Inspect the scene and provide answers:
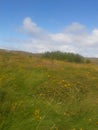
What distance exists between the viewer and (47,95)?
394 inches

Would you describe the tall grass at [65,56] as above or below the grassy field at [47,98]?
above

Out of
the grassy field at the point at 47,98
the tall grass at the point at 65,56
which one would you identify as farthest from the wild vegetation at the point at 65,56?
the grassy field at the point at 47,98

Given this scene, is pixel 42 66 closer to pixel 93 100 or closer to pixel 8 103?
pixel 93 100

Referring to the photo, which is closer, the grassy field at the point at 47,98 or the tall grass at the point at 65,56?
the grassy field at the point at 47,98

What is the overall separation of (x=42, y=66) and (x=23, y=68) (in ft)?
3.52

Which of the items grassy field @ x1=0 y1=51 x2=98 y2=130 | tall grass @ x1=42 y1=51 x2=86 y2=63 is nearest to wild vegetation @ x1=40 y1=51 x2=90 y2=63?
tall grass @ x1=42 y1=51 x2=86 y2=63

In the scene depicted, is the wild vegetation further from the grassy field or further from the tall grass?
the grassy field

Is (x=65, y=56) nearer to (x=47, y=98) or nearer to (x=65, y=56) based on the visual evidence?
(x=65, y=56)

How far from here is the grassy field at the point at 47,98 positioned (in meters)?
7.84

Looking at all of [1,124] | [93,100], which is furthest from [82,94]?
[1,124]

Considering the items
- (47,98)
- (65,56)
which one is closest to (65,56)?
(65,56)

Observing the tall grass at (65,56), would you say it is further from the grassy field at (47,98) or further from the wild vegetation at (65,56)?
the grassy field at (47,98)

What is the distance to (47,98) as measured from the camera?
31.8ft

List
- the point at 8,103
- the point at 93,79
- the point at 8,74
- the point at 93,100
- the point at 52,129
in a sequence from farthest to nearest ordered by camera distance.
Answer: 1. the point at 93,79
2. the point at 8,74
3. the point at 93,100
4. the point at 8,103
5. the point at 52,129
